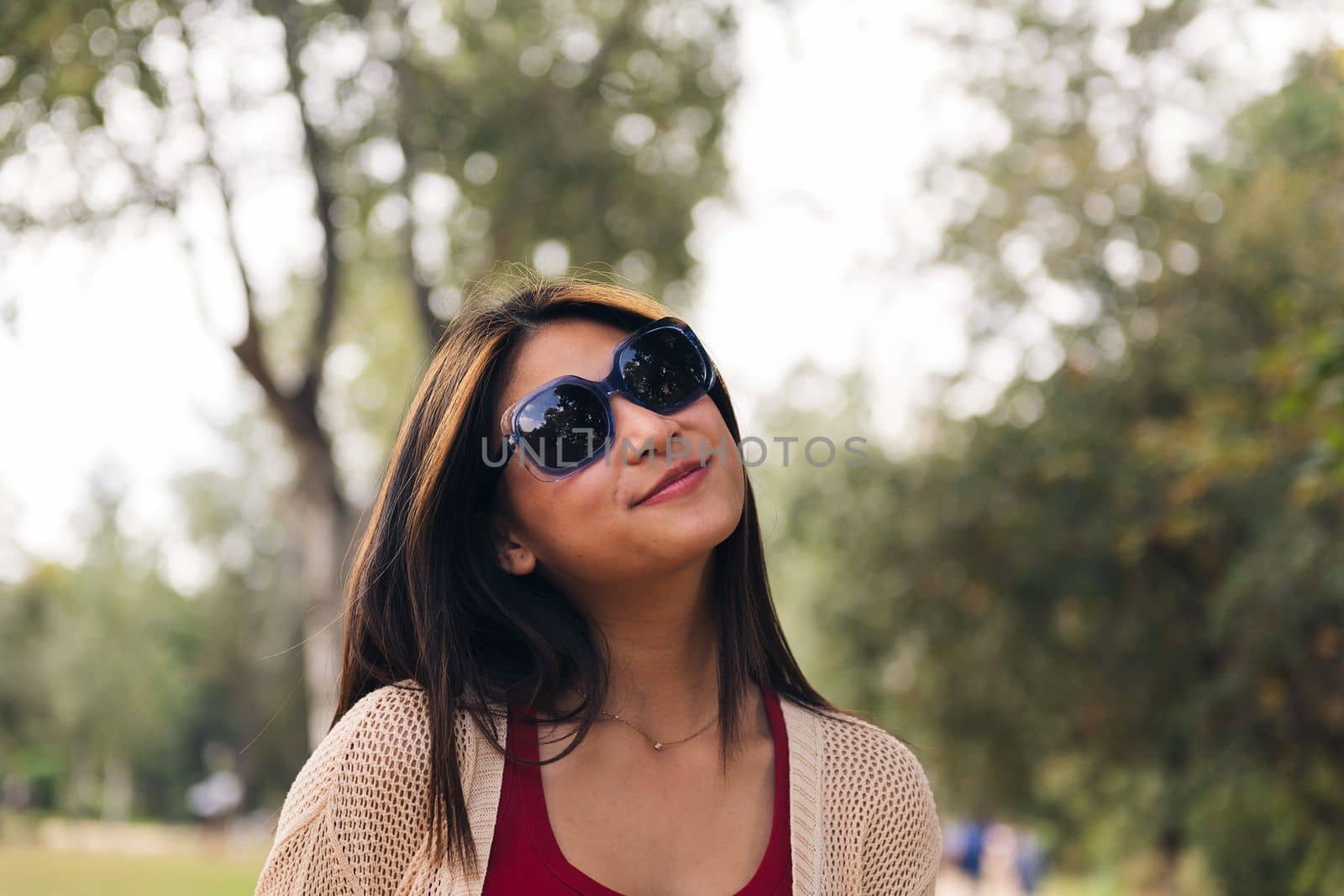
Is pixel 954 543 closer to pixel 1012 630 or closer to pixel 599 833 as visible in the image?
pixel 1012 630

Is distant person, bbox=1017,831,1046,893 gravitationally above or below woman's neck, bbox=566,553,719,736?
below

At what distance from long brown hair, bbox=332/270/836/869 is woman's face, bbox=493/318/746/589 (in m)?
0.05

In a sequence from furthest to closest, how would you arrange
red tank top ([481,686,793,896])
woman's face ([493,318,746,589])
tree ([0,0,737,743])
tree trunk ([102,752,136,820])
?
tree trunk ([102,752,136,820]), tree ([0,0,737,743]), woman's face ([493,318,746,589]), red tank top ([481,686,793,896])

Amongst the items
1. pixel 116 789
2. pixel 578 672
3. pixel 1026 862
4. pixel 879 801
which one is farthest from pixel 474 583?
pixel 116 789

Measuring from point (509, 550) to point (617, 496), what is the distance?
0.96 ft

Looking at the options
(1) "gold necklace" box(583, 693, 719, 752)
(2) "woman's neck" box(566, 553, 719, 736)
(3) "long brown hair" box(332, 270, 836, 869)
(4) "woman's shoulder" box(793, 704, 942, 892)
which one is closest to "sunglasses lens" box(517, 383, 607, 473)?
(3) "long brown hair" box(332, 270, 836, 869)

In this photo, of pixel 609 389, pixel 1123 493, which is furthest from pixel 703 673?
pixel 1123 493

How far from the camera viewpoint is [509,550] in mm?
2438

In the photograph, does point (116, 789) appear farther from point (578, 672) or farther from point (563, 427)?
point (563, 427)

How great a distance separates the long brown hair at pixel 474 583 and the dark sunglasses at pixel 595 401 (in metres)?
0.10

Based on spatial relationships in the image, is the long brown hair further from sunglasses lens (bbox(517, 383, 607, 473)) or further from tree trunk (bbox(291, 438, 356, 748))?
tree trunk (bbox(291, 438, 356, 748))

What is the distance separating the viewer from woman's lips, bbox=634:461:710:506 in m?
2.22

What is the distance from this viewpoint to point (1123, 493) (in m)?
11.0

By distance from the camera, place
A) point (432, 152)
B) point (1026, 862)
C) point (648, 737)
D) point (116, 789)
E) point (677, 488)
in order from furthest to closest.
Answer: point (116, 789), point (1026, 862), point (432, 152), point (648, 737), point (677, 488)
